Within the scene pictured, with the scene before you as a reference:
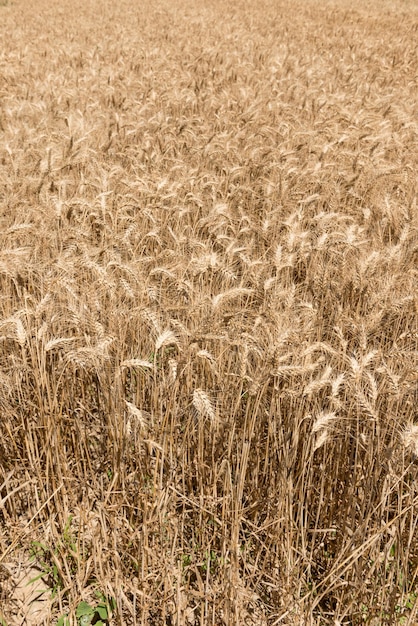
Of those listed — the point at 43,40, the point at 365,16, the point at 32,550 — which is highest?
the point at 365,16

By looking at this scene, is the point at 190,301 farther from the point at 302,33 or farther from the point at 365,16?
the point at 365,16

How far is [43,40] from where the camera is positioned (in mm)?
9977

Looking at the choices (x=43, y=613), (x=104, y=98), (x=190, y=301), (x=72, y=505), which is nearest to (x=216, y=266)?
(x=190, y=301)

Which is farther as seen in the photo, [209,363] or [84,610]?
[209,363]

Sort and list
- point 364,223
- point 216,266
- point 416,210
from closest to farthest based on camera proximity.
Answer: point 216,266 → point 416,210 → point 364,223

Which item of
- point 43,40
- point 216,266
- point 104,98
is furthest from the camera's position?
point 43,40

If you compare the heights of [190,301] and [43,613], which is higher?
[190,301]

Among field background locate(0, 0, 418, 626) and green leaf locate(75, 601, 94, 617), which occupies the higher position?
field background locate(0, 0, 418, 626)

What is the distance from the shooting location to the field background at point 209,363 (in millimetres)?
1557

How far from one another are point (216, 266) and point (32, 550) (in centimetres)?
120

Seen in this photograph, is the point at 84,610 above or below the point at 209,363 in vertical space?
below

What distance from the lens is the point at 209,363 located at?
68.6 inches

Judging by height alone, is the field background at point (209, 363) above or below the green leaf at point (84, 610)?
above

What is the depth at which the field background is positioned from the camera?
1557 mm
